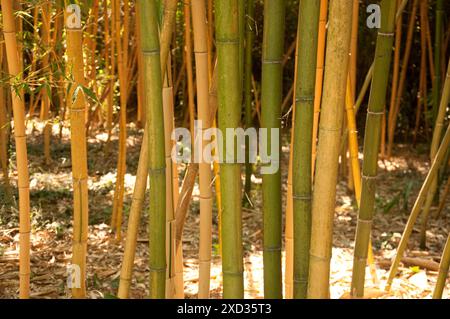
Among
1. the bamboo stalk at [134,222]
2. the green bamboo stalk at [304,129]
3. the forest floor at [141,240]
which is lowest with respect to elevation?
the forest floor at [141,240]

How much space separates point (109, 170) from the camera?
4.51 meters

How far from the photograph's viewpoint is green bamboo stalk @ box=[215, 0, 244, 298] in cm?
103

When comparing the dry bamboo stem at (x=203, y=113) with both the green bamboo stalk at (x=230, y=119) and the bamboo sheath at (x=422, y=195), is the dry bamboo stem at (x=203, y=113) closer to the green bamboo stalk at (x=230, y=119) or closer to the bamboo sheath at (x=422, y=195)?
the green bamboo stalk at (x=230, y=119)

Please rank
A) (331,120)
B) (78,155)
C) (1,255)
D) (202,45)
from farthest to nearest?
(1,255) → (78,155) → (202,45) → (331,120)

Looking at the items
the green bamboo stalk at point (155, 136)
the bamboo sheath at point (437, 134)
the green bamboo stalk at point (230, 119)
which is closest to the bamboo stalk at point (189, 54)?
the bamboo sheath at point (437, 134)

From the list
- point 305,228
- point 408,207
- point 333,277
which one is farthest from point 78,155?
point 408,207

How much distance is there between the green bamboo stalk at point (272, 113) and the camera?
3.71 ft

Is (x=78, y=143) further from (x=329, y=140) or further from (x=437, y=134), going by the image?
(x=437, y=134)

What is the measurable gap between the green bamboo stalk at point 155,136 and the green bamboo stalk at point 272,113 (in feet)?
0.60

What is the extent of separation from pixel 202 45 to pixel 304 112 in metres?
0.36

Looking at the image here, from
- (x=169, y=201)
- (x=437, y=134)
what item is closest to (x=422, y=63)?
(x=437, y=134)

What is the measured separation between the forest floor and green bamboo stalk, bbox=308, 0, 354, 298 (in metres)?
0.91

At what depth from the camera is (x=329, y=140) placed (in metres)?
1.04
